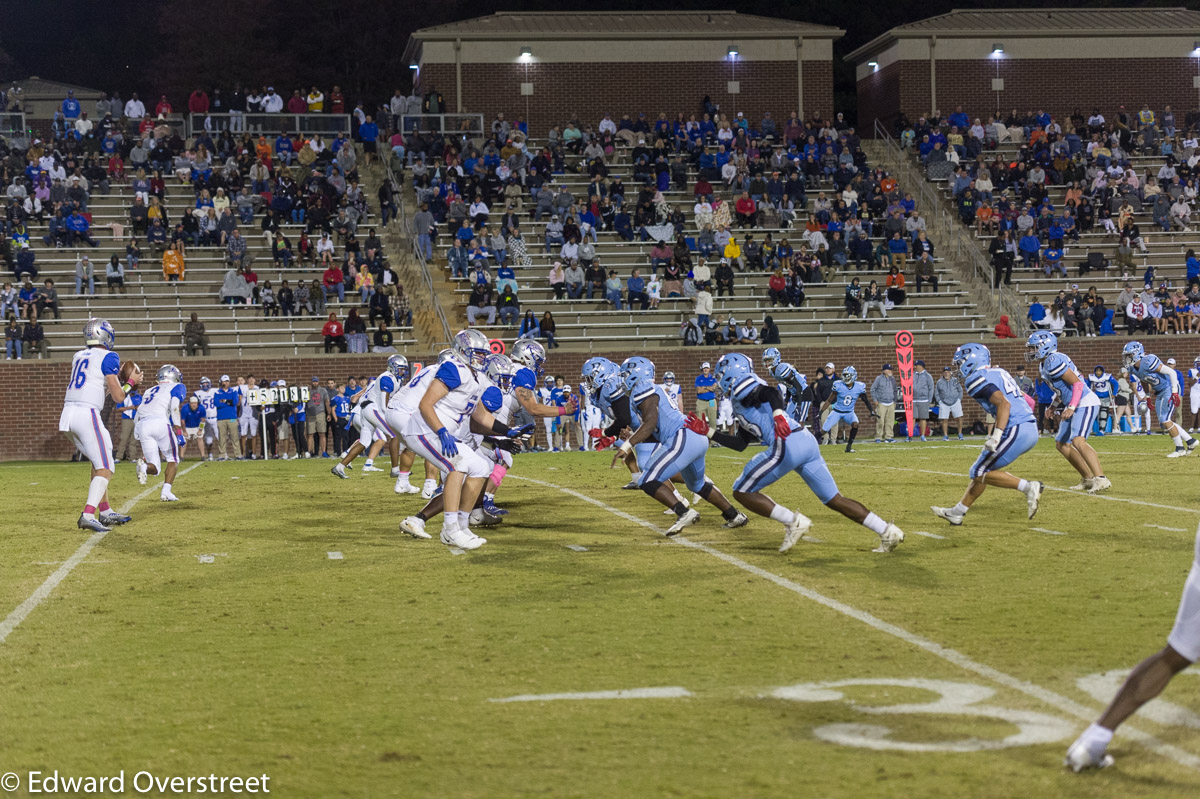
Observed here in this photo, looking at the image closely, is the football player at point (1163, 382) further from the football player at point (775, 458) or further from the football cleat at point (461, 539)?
the football cleat at point (461, 539)

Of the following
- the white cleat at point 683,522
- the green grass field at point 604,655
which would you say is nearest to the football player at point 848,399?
the green grass field at point 604,655

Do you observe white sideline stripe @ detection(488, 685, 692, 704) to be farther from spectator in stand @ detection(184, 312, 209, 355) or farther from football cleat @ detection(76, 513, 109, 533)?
spectator in stand @ detection(184, 312, 209, 355)

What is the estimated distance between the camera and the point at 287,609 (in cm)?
868

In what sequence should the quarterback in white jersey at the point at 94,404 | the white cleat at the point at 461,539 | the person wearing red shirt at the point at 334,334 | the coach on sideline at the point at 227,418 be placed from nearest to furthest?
the white cleat at the point at 461,539 → the quarterback in white jersey at the point at 94,404 → the coach on sideline at the point at 227,418 → the person wearing red shirt at the point at 334,334

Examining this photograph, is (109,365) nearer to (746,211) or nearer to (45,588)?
(45,588)

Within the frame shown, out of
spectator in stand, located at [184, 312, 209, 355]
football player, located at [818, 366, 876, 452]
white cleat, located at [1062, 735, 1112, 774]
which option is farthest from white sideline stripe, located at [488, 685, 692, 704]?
spectator in stand, located at [184, 312, 209, 355]

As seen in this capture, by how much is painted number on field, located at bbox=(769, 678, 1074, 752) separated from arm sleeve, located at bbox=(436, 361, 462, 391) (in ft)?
18.1

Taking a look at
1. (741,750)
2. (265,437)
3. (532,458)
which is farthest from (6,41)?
(741,750)

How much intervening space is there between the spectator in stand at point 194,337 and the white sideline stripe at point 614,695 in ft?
79.2

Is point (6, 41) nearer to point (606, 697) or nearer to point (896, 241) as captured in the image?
point (896, 241)

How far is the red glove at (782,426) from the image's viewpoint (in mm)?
10094

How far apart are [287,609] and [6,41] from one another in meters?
69.9

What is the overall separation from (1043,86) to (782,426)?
35.8 meters

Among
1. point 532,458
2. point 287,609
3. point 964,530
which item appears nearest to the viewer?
point 287,609
